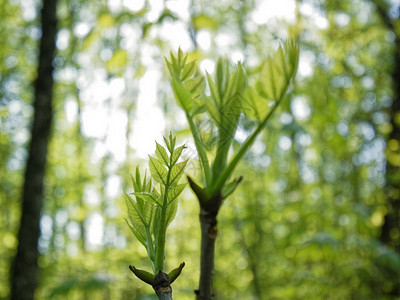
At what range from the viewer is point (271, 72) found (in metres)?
0.53

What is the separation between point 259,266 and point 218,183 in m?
4.04

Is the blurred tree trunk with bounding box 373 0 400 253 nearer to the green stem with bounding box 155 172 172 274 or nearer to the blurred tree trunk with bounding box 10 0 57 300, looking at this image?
the blurred tree trunk with bounding box 10 0 57 300

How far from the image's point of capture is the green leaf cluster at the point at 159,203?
42 cm

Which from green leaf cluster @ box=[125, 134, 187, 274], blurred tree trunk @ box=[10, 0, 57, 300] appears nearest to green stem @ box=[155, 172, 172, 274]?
green leaf cluster @ box=[125, 134, 187, 274]

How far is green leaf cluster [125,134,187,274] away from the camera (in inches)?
16.7

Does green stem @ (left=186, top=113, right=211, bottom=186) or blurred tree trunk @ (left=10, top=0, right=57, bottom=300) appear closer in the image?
green stem @ (left=186, top=113, right=211, bottom=186)

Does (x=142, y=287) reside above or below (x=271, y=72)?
below

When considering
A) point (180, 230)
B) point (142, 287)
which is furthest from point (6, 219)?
point (142, 287)

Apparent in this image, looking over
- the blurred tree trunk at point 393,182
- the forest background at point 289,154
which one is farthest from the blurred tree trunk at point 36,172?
the blurred tree trunk at point 393,182


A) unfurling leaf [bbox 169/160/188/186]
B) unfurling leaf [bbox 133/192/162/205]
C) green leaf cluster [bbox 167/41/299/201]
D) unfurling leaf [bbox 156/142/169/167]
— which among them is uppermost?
green leaf cluster [bbox 167/41/299/201]

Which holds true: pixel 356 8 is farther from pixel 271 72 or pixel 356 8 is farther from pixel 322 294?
pixel 271 72

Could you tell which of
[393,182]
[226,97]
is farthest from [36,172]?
[226,97]

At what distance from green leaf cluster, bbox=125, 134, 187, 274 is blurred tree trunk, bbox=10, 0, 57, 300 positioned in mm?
3587

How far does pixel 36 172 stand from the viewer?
386 centimetres
